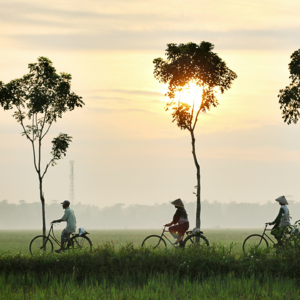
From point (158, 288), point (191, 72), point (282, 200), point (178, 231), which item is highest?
point (191, 72)

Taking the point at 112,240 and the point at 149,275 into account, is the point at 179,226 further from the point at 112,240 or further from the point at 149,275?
the point at 112,240

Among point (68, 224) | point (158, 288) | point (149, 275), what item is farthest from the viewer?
point (68, 224)

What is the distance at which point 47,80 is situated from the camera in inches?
1085

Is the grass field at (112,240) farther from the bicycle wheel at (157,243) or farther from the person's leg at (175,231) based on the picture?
the bicycle wheel at (157,243)

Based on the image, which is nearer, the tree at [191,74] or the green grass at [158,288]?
the green grass at [158,288]

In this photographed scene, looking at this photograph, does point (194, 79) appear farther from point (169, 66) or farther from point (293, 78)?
point (293, 78)

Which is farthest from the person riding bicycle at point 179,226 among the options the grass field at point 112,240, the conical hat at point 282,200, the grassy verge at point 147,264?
the conical hat at point 282,200

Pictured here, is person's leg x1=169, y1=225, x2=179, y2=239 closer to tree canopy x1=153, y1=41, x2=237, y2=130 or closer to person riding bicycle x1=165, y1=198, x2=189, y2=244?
person riding bicycle x1=165, y1=198, x2=189, y2=244

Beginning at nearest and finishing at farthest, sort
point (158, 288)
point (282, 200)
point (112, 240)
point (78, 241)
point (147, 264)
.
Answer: point (158, 288)
point (147, 264)
point (282, 200)
point (78, 241)
point (112, 240)

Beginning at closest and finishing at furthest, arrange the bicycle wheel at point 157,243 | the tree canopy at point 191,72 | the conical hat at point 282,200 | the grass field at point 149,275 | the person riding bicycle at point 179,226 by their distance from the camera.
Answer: the grass field at point 149,275
the bicycle wheel at point 157,243
the person riding bicycle at point 179,226
the conical hat at point 282,200
the tree canopy at point 191,72

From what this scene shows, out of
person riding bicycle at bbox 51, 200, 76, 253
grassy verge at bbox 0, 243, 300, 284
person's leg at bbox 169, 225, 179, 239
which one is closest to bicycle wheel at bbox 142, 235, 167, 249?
person's leg at bbox 169, 225, 179, 239

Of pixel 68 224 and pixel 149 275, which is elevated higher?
pixel 68 224

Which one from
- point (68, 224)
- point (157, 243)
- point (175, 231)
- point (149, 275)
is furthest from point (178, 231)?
point (68, 224)

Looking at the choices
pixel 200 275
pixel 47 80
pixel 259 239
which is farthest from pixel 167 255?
pixel 47 80
